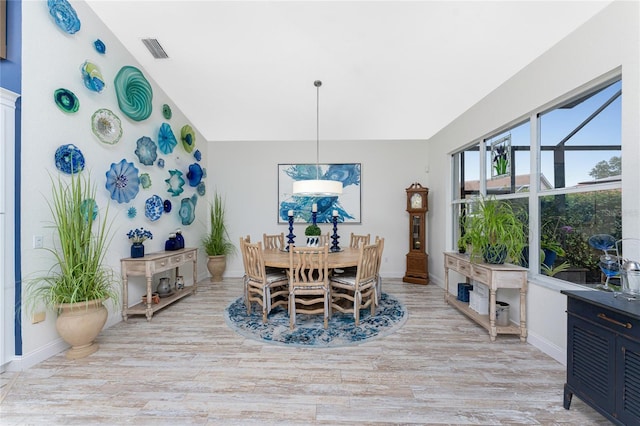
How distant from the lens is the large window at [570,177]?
6.61 feet

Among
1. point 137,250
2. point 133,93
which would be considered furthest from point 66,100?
point 137,250

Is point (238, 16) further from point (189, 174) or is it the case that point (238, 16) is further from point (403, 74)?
point (189, 174)

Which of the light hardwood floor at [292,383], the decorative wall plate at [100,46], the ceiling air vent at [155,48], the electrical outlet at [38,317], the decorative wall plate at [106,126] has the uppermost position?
the ceiling air vent at [155,48]

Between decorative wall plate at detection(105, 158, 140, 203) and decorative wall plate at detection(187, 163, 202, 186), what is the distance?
119 centimetres

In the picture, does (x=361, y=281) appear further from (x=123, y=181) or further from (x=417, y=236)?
(x=123, y=181)

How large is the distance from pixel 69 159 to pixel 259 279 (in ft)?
7.16

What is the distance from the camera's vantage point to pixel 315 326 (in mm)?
2924

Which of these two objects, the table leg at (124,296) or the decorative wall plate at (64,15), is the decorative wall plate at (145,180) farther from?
the decorative wall plate at (64,15)

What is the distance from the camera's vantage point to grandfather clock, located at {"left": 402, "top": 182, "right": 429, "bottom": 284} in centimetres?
466

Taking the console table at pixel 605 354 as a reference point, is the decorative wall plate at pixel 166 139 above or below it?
above

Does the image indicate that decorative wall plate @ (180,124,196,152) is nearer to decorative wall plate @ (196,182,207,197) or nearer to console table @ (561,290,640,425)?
decorative wall plate @ (196,182,207,197)

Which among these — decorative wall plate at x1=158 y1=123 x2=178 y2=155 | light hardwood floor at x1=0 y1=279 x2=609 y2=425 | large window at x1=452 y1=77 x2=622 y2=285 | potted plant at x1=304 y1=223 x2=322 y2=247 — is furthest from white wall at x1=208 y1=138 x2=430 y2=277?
light hardwood floor at x1=0 y1=279 x2=609 y2=425

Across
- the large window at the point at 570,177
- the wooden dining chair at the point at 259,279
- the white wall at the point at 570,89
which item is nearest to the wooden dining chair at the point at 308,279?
the wooden dining chair at the point at 259,279

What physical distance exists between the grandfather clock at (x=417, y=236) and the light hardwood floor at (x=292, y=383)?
6.26 feet
